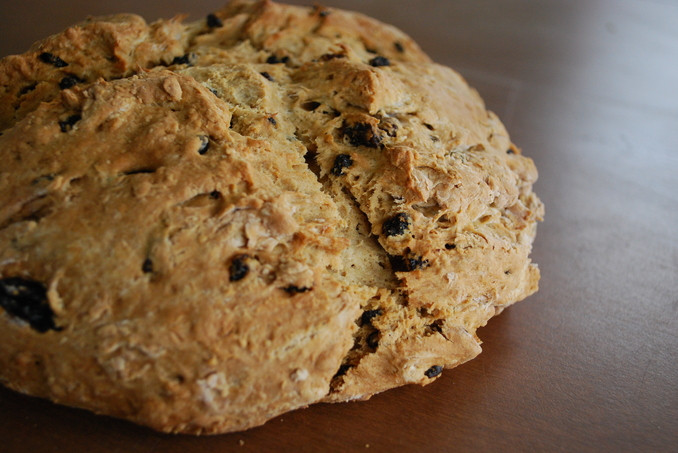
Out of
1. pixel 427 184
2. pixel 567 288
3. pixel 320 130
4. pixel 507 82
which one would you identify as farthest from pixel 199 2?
pixel 567 288

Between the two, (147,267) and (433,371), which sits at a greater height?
(147,267)

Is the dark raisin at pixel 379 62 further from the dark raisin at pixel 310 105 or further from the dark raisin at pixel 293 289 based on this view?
the dark raisin at pixel 293 289

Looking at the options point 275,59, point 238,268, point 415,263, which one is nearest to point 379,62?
point 275,59

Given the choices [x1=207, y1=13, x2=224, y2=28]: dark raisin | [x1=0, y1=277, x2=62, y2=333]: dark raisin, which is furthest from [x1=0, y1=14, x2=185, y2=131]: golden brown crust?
[x1=0, y1=277, x2=62, y2=333]: dark raisin

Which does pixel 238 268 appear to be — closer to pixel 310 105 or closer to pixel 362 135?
pixel 362 135

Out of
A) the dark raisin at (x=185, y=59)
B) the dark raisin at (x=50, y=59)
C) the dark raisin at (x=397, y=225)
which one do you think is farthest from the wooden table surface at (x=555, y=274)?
the dark raisin at (x=185, y=59)

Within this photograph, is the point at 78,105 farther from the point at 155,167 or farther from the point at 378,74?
the point at 378,74
